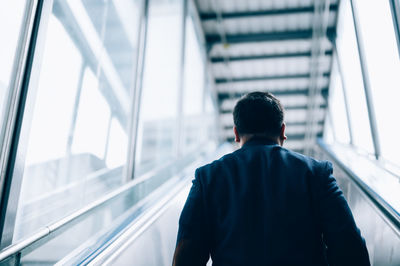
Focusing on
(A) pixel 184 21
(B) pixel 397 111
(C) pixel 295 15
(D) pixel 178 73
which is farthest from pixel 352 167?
(C) pixel 295 15

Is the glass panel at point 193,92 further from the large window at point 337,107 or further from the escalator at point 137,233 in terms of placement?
the escalator at point 137,233

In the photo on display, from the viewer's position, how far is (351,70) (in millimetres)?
8164

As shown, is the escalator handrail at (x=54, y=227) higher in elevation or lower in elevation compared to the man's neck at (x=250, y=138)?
lower

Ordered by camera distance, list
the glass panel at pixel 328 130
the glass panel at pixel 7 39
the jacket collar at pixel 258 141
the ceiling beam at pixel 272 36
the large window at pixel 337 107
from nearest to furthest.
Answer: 1. the jacket collar at pixel 258 141
2. the glass panel at pixel 7 39
3. the ceiling beam at pixel 272 36
4. the large window at pixel 337 107
5. the glass panel at pixel 328 130

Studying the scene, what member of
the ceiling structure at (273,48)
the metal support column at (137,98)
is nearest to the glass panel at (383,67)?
the ceiling structure at (273,48)

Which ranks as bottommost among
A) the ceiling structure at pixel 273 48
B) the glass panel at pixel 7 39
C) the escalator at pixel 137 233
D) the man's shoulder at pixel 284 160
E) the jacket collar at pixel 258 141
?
the escalator at pixel 137 233

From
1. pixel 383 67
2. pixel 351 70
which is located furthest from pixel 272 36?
pixel 383 67

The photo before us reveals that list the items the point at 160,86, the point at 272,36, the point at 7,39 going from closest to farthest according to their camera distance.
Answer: the point at 7,39 < the point at 160,86 < the point at 272,36

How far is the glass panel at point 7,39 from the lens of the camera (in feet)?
6.25

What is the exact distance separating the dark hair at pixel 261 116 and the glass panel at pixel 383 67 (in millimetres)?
3019

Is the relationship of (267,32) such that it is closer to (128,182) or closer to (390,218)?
(128,182)

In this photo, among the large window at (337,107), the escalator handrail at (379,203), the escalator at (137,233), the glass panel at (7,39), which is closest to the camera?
the escalator at (137,233)

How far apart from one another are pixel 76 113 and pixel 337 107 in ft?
32.5

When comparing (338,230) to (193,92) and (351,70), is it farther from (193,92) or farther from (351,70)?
(193,92)
